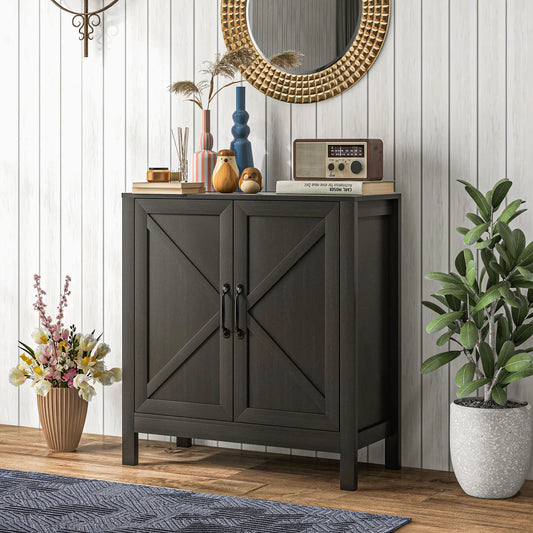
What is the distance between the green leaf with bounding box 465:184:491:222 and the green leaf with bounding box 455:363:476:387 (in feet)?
1.69

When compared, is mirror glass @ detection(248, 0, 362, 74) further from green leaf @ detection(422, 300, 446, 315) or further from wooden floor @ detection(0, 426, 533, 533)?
wooden floor @ detection(0, 426, 533, 533)

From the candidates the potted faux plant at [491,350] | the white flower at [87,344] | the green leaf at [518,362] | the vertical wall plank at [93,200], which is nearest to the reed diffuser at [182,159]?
the vertical wall plank at [93,200]

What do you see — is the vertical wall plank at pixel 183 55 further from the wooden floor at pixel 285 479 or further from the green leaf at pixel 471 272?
the green leaf at pixel 471 272

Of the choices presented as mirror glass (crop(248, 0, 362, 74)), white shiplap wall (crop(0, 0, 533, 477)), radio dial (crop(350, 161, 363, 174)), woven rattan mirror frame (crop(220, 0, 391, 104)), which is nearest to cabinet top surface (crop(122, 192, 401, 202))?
radio dial (crop(350, 161, 363, 174))

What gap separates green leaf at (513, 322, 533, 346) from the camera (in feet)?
11.8

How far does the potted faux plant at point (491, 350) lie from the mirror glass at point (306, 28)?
0.86m

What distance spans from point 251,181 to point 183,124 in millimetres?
683

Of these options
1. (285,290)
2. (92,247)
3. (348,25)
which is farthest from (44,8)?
(285,290)

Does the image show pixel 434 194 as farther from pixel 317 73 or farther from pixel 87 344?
pixel 87 344

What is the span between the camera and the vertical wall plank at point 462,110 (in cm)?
388

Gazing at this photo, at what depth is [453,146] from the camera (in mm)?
3936

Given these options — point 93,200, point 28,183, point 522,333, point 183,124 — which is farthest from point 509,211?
point 28,183

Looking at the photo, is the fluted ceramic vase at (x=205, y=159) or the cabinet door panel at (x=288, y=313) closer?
the cabinet door panel at (x=288, y=313)

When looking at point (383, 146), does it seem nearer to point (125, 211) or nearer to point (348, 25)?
point (348, 25)
